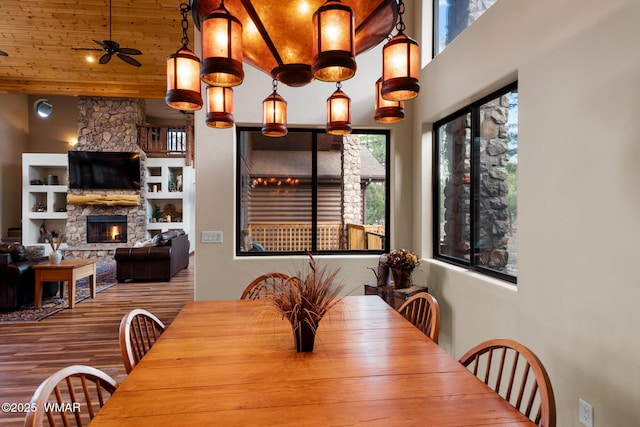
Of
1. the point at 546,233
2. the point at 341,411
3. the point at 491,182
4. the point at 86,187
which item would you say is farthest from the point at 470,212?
the point at 86,187

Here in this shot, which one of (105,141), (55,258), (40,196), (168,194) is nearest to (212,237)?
(55,258)

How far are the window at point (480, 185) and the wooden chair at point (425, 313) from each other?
30.2 inches

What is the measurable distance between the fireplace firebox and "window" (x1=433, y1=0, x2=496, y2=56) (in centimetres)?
929

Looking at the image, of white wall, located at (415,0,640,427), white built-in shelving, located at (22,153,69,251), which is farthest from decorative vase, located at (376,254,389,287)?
white built-in shelving, located at (22,153,69,251)

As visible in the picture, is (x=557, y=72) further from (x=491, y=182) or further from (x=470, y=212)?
(x=470, y=212)

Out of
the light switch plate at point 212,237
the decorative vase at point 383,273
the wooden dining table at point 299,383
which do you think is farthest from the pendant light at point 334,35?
the light switch plate at point 212,237

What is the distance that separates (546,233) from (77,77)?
29.3ft

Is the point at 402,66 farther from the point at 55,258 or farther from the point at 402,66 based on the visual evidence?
the point at 55,258

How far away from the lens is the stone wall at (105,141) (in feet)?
31.5

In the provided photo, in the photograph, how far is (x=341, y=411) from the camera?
1021 millimetres

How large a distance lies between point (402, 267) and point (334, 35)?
2.43 metres

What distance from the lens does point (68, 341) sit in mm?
3635

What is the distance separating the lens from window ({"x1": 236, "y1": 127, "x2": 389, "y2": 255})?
3975mm

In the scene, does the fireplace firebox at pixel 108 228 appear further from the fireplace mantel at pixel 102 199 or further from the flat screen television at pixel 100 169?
the flat screen television at pixel 100 169
